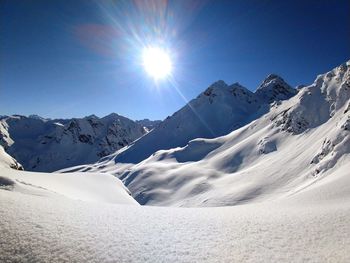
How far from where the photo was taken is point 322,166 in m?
40.6

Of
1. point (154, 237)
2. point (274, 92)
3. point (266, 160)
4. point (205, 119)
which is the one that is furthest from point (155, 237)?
point (274, 92)

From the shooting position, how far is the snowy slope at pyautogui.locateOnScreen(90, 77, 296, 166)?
14962 cm

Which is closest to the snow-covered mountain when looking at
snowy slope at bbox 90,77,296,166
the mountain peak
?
snowy slope at bbox 90,77,296,166

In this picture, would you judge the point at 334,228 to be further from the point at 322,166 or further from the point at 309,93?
the point at 309,93

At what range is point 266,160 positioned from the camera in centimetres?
6931

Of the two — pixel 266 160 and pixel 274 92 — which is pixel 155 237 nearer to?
pixel 266 160

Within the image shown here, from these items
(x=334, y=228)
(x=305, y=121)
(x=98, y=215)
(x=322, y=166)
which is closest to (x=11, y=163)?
(x=98, y=215)

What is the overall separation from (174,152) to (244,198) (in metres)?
65.4

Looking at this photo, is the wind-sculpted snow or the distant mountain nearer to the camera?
the wind-sculpted snow

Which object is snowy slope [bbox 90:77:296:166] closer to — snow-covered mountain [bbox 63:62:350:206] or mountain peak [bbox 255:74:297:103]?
mountain peak [bbox 255:74:297:103]

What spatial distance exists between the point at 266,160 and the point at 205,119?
3696 inches

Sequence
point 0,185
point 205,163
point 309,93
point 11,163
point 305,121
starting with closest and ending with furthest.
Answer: point 0,185 < point 11,163 < point 305,121 < point 309,93 < point 205,163

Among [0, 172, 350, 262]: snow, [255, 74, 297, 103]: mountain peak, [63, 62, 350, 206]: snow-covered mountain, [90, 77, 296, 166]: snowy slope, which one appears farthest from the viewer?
[255, 74, 297, 103]: mountain peak

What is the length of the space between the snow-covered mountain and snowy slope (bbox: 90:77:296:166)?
112 ft
